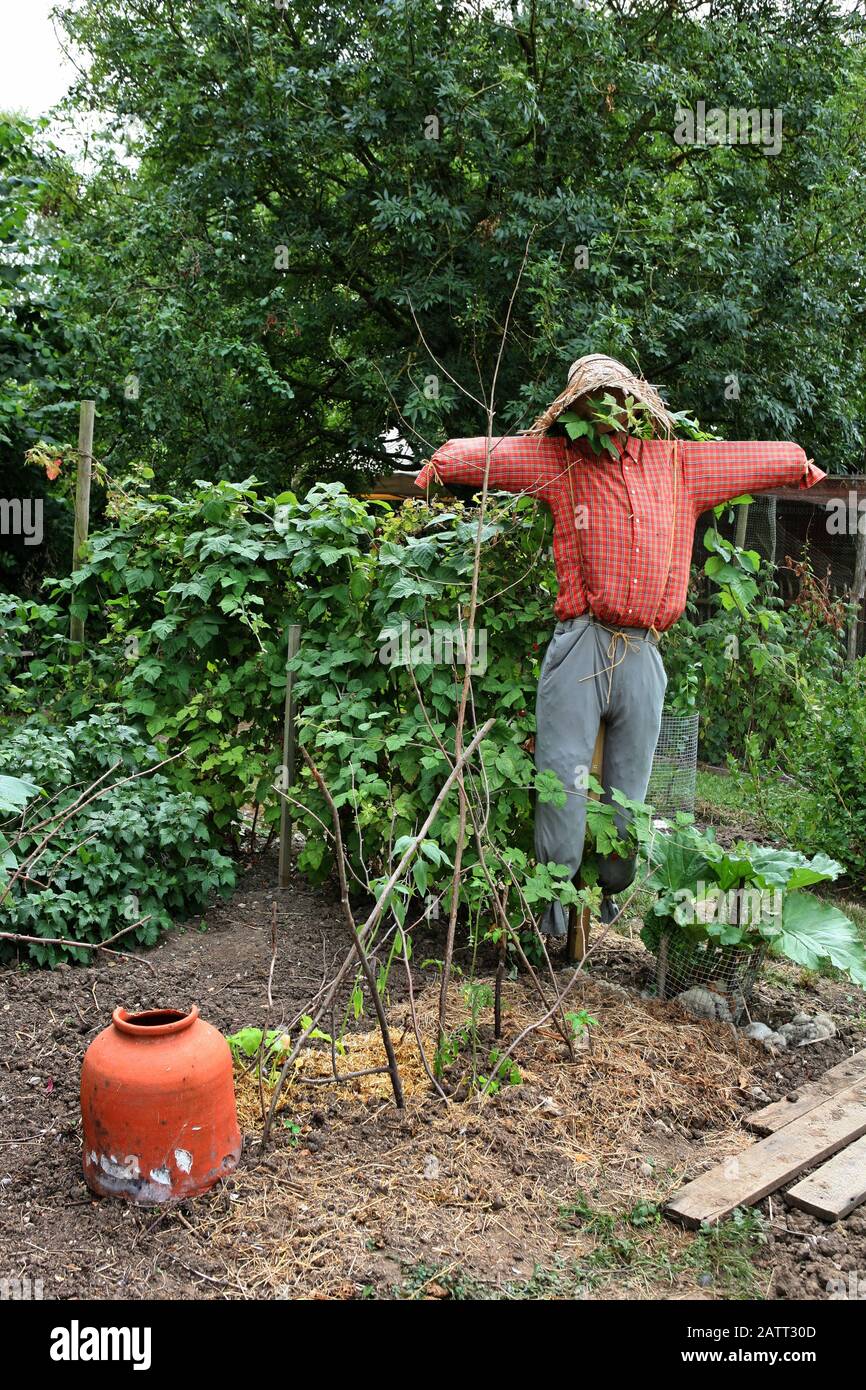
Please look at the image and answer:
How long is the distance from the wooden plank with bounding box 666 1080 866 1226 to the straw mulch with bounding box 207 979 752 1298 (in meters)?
0.07

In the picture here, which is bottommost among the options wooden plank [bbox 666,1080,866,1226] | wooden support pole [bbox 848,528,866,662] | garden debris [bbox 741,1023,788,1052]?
wooden plank [bbox 666,1080,866,1226]

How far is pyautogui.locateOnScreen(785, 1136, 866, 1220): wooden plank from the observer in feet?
9.48

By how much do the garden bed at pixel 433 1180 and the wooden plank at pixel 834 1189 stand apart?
0.14 ft

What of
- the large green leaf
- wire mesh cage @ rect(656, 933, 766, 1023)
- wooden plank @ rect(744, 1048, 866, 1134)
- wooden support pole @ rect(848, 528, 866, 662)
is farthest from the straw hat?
wooden support pole @ rect(848, 528, 866, 662)

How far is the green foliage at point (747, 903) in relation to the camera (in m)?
3.72

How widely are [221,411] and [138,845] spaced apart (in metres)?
Result: 5.81

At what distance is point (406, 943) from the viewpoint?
3248 mm

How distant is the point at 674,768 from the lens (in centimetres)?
677

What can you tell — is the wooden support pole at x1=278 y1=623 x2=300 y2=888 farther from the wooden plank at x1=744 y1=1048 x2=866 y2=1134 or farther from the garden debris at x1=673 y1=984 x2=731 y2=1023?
the wooden plank at x1=744 y1=1048 x2=866 y2=1134

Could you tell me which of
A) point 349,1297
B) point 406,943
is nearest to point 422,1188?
point 349,1297

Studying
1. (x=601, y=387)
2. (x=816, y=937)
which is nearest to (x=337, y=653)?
(x=601, y=387)

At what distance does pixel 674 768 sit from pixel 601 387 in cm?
338

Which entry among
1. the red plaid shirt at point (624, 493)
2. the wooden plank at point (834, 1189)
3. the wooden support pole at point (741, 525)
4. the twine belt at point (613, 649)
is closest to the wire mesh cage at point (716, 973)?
the wooden plank at point (834, 1189)

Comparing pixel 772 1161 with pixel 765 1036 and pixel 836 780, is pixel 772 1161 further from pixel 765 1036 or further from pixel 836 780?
pixel 836 780
